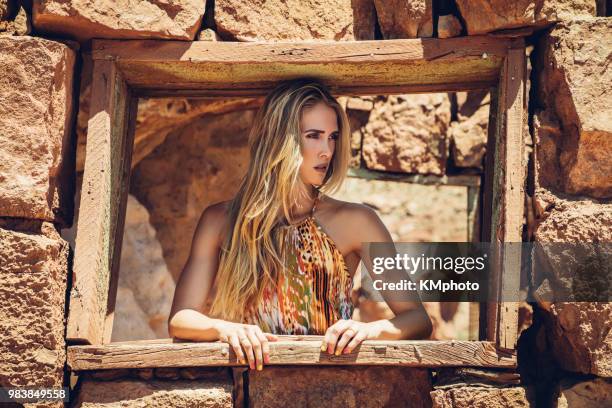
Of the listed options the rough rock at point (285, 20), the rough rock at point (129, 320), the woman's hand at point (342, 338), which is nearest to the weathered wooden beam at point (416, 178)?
the rough rock at point (129, 320)

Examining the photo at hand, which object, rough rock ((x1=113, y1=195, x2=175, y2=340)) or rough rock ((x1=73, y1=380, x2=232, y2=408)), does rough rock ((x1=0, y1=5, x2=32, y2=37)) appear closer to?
rough rock ((x1=73, y1=380, x2=232, y2=408))

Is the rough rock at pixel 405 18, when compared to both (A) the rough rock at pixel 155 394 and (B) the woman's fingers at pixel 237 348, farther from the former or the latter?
(A) the rough rock at pixel 155 394

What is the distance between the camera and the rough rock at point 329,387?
12.1 feet

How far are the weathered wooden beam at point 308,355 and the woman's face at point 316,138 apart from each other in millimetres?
907

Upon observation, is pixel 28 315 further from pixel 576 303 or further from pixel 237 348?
pixel 576 303

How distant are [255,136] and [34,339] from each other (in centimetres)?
136

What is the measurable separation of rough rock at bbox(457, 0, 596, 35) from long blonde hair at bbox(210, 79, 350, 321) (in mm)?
776

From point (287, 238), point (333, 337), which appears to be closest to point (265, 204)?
point (287, 238)

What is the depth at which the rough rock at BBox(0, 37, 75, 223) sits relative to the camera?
3697mm

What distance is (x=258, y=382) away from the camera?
370cm

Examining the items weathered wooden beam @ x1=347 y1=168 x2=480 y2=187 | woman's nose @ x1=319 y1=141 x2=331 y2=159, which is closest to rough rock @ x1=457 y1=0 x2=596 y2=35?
woman's nose @ x1=319 y1=141 x2=331 y2=159

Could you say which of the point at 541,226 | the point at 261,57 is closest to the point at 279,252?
the point at 261,57

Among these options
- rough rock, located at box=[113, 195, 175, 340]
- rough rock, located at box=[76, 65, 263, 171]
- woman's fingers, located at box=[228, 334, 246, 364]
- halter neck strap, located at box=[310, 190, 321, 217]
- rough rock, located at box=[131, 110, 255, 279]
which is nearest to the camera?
woman's fingers, located at box=[228, 334, 246, 364]

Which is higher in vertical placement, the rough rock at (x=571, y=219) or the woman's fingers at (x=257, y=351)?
the rough rock at (x=571, y=219)
